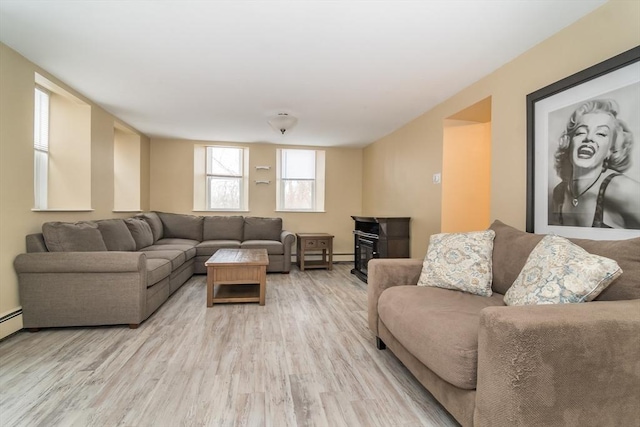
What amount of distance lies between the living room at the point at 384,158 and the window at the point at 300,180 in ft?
0.70

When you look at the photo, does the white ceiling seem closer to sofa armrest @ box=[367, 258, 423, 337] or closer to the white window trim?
the white window trim

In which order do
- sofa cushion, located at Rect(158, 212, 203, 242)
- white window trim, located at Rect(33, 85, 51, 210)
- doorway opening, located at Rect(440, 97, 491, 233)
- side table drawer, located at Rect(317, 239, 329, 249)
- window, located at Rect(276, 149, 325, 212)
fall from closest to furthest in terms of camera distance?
1. white window trim, located at Rect(33, 85, 51, 210)
2. doorway opening, located at Rect(440, 97, 491, 233)
3. sofa cushion, located at Rect(158, 212, 203, 242)
4. side table drawer, located at Rect(317, 239, 329, 249)
5. window, located at Rect(276, 149, 325, 212)

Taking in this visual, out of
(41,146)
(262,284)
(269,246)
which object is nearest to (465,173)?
(262,284)

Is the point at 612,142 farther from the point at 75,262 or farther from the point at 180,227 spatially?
the point at 180,227

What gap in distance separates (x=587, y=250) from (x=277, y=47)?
2.37 m

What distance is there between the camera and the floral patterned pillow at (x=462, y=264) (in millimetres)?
2037

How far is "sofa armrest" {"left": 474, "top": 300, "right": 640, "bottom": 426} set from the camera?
1.11 metres

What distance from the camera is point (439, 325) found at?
1530mm

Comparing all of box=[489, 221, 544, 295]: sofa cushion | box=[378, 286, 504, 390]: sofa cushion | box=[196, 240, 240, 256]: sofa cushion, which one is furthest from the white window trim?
box=[489, 221, 544, 295]: sofa cushion

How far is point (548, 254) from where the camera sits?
5.22 ft

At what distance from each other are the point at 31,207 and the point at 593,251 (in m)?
4.10

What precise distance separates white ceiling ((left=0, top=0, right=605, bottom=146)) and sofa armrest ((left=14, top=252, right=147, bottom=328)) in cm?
168

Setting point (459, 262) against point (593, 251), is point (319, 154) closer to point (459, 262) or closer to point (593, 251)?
point (459, 262)

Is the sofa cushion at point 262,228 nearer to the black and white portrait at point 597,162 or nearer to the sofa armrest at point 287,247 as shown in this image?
the sofa armrest at point 287,247
